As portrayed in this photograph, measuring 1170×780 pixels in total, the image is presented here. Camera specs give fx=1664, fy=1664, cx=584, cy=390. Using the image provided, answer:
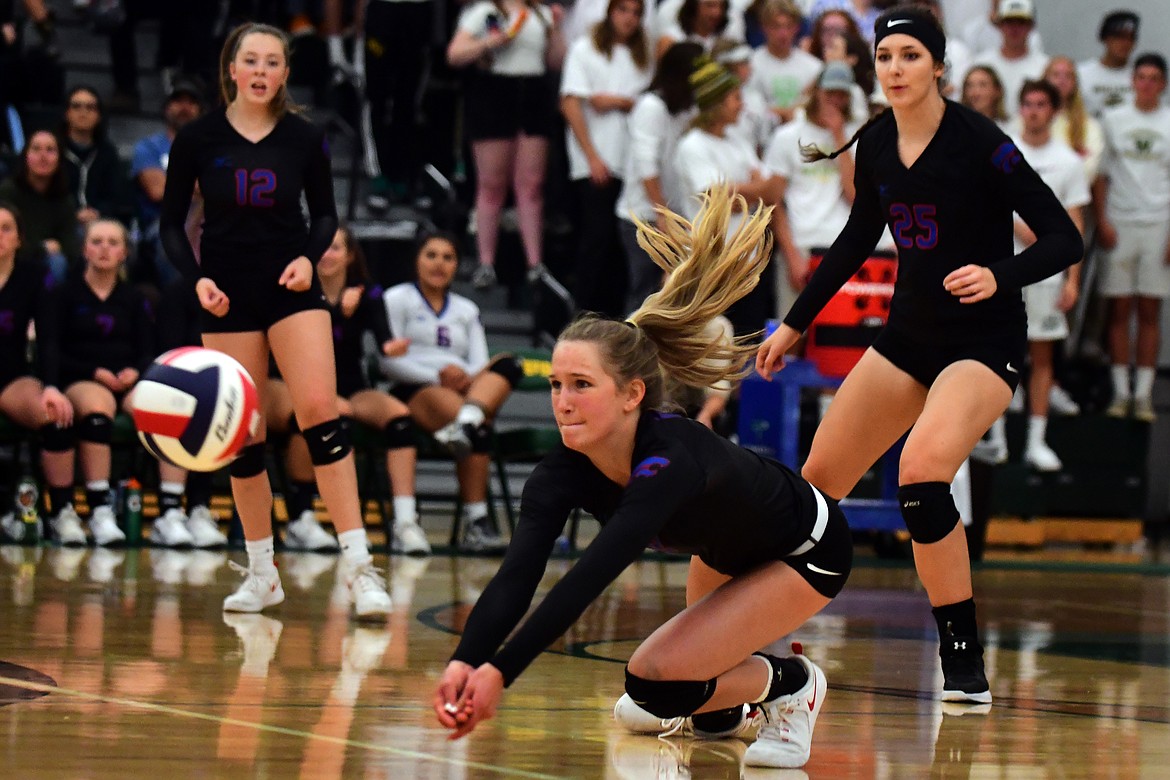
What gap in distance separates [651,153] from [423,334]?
181 cm

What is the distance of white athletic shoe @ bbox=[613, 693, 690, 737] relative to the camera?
4.02 meters

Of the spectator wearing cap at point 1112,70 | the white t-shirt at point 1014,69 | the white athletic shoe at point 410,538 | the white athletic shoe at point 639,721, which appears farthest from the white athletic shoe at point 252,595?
the spectator wearing cap at point 1112,70

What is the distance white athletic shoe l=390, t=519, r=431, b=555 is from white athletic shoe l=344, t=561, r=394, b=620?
254cm

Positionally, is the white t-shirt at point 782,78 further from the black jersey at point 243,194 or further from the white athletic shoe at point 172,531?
the black jersey at point 243,194

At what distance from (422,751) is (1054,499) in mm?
8011

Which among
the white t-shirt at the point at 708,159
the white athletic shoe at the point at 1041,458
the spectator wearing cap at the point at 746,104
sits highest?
the spectator wearing cap at the point at 746,104

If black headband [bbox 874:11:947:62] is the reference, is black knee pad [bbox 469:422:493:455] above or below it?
below

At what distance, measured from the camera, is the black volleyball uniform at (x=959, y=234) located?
15.5 feet

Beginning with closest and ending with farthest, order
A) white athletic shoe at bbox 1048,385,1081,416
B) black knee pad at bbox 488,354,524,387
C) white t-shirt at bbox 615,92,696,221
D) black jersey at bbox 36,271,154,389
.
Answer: black jersey at bbox 36,271,154,389
black knee pad at bbox 488,354,524,387
white t-shirt at bbox 615,92,696,221
white athletic shoe at bbox 1048,385,1081,416

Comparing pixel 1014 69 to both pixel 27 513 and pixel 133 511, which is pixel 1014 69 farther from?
pixel 27 513

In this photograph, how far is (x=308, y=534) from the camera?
8852 millimetres

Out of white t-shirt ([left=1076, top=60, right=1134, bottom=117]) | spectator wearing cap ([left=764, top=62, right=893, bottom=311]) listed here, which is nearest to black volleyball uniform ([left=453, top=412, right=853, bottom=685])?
spectator wearing cap ([left=764, top=62, right=893, bottom=311])

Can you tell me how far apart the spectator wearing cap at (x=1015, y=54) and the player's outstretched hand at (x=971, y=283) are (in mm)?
6818

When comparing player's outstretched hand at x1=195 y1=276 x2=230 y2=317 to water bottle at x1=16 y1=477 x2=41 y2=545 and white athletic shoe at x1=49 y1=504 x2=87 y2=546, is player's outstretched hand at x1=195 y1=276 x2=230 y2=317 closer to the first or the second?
white athletic shoe at x1=49 y1=504 x2=87 y2=546
